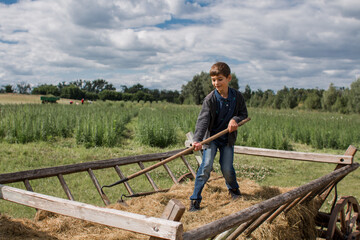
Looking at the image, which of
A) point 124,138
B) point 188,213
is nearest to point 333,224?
point 188,213

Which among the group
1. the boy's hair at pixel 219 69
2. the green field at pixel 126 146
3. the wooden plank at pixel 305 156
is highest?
the boy's hair at pixel 219 69

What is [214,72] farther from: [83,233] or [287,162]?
[287,162]

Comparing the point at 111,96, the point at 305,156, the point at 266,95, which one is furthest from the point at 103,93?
the point at 305,156

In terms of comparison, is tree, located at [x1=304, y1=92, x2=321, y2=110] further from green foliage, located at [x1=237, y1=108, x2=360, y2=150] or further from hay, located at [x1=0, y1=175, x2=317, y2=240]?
hay, located at [x1=0, y1=175, x2=317, y2=240]

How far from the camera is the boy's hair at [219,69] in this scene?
333 cm

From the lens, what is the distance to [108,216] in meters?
1.71

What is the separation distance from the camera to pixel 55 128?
10359 mm

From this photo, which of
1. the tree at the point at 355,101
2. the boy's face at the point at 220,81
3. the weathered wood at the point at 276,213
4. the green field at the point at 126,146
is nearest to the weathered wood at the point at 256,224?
the weathered wood at the point at 276,213

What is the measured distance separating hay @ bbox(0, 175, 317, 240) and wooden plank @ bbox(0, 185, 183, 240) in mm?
443

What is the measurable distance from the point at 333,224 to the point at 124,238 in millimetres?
2056

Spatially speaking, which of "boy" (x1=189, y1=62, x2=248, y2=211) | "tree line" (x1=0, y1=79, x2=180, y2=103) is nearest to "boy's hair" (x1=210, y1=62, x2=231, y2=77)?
"boy" (x1=189, y1=62, x2=248, y2=211)

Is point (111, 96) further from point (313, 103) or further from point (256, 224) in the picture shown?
point (256, 224)

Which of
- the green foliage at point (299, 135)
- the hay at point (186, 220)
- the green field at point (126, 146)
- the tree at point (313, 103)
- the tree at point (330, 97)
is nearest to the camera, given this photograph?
the hay at point (186, 220)

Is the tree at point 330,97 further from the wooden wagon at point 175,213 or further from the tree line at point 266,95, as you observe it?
the wooden wagon at point 175,213
